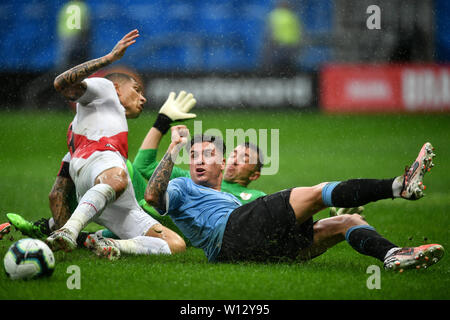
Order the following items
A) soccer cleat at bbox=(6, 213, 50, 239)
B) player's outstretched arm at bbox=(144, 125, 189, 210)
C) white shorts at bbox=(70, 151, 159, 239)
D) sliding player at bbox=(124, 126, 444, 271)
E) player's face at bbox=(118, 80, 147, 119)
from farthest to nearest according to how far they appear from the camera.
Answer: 1. player's face at bbox=(118, 80, 147, 119)
2. soccer cleat at bbox=(6, 213, 50, 239)
3. white shorts at bbox=(70, 151, 159, 239)
4. player's outstretched arm at bbox=(144, 125, 189, 210)
5. sliding player at bbox=(124, 126, 444, 271)

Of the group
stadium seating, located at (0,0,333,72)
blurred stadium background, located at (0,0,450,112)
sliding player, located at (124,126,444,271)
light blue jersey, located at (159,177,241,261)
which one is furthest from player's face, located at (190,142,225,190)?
stadium seating, located at (0,0,333,72)

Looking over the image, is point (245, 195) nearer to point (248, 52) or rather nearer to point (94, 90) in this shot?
point (94, 90)

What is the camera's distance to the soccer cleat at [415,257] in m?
4.29

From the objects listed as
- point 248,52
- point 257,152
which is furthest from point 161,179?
point 248,52

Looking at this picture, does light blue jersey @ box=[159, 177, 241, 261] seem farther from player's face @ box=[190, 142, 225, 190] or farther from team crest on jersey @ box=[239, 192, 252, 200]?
team crest on jersey @ box=[239, 192, 252, 200]

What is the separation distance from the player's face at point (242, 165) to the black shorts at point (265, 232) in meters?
1.37

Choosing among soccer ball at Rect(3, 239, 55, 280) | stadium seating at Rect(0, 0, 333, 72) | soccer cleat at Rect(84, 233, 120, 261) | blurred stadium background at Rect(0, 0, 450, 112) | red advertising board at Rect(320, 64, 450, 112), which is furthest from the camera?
stadium seating at Rect(0, 0, 333, 72)

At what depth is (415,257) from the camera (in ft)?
14.2

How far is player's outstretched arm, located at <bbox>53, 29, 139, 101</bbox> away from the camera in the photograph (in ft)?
16.4

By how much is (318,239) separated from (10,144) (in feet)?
35.4

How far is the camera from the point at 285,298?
3.80 meters

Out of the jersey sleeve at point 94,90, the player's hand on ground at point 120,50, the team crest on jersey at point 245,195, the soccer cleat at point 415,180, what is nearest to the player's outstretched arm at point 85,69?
the player's hand on ground at point 120,50

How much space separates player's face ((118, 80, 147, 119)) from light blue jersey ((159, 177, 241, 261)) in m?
1.43

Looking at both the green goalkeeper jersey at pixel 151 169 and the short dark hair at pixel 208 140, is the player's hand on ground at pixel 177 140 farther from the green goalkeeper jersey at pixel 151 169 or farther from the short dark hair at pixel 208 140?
the green goalkeeper jersey at pixel 151 169
